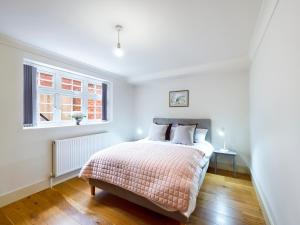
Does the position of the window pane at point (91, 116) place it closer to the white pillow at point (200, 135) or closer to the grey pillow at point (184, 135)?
the grey pillow at point (184, 135)

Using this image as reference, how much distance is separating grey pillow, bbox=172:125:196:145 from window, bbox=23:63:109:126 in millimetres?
1966

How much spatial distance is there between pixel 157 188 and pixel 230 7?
204 cm

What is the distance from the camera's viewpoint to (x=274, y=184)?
1.49 m

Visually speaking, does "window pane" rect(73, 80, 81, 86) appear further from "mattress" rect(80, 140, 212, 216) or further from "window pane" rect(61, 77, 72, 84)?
"mattress" rect(80, 140, 212, 216)

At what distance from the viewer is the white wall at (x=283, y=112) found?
1.00m

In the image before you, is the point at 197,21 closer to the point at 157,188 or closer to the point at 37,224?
the point at 157,188

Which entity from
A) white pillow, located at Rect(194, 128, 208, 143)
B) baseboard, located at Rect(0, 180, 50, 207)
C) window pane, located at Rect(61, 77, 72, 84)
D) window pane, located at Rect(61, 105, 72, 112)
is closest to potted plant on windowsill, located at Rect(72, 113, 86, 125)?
window pane, located at Rect(61, 105, 72, 112)

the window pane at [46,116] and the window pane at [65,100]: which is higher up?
the window pane at [65,100]

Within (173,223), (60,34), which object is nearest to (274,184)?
(173,223)

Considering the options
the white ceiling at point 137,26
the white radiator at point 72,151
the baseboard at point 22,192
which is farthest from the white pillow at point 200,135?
the baseboard at point 22,192

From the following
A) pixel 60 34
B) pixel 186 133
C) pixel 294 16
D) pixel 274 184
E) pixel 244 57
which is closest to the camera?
pixel 294 16

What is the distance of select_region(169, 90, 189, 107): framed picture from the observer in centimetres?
385

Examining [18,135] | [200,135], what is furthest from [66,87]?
[200,135]

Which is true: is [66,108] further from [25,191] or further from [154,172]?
[154,172]
